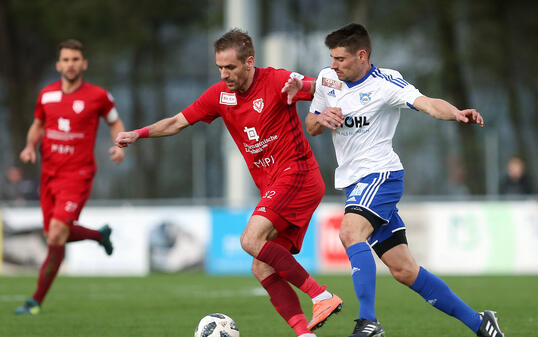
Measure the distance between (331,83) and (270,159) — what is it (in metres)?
0.69

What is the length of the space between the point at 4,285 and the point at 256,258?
875cm

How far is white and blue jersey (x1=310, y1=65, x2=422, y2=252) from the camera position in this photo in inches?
250

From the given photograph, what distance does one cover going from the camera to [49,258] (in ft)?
31.1

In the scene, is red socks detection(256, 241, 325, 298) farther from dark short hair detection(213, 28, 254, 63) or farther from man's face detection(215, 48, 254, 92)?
dark short hair detection(213, 28, 254, 63)

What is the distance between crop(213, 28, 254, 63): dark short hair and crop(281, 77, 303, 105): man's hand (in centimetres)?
35

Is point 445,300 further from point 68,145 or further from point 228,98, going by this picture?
point 68,145

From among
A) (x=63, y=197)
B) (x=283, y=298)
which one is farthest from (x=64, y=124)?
(x=283, y=298)

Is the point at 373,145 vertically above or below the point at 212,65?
below

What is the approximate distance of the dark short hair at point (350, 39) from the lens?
639cm

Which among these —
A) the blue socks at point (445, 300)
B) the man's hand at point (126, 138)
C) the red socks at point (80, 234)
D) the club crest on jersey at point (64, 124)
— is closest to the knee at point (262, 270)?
the blue socks at point (445, 300)

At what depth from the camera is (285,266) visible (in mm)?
6324

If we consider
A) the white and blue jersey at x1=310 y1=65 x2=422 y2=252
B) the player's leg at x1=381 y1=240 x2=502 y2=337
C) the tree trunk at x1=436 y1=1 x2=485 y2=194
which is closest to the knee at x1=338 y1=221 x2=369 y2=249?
the white and blue jersey at x1=310 y1=65 x2=422 y2=252

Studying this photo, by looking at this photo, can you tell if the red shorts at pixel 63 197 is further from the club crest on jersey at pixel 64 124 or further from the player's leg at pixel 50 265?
the club crest on jersey at pixel 64 124

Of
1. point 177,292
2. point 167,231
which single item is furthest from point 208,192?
point 177,292
